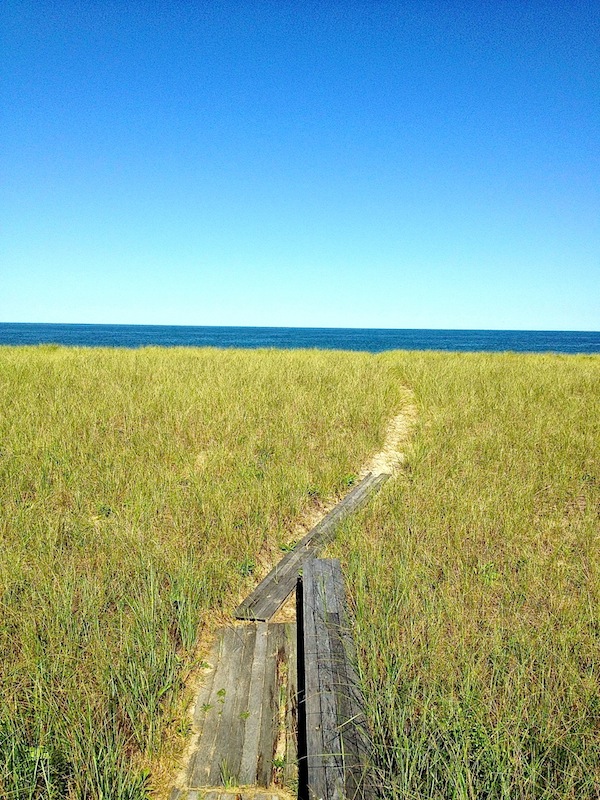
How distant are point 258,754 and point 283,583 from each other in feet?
5.42

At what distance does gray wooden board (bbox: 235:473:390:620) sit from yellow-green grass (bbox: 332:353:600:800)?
1.03ft

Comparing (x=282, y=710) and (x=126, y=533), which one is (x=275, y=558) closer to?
(x=126, y=533)

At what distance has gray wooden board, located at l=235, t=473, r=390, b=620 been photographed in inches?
152

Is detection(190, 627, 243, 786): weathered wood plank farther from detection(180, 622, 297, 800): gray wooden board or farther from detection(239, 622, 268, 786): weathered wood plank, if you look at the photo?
detection(239, 622, 268, 786): weathered wood plank

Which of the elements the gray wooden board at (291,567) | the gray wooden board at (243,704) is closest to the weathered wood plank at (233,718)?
the gray wooden board at (243,704)

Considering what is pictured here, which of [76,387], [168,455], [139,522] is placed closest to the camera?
[139,522]

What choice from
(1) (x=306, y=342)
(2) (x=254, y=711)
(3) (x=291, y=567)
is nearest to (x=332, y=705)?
(2) (x=254, y=711)

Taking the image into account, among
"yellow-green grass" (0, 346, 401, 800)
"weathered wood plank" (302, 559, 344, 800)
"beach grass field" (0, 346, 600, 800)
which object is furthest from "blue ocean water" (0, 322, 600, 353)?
"weathered wood plank" (302, 559, 344, 800)

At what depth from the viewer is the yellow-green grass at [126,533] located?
7.91ft

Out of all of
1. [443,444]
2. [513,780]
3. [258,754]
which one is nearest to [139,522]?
[258,754]

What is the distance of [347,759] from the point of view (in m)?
2.24

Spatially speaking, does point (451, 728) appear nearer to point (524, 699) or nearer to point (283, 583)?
point (524, 699)

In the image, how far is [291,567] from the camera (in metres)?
4.46

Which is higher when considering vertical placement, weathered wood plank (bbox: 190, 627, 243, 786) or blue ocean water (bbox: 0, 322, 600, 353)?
blue ocean water (bbox: 0, 322, 600, 353)
